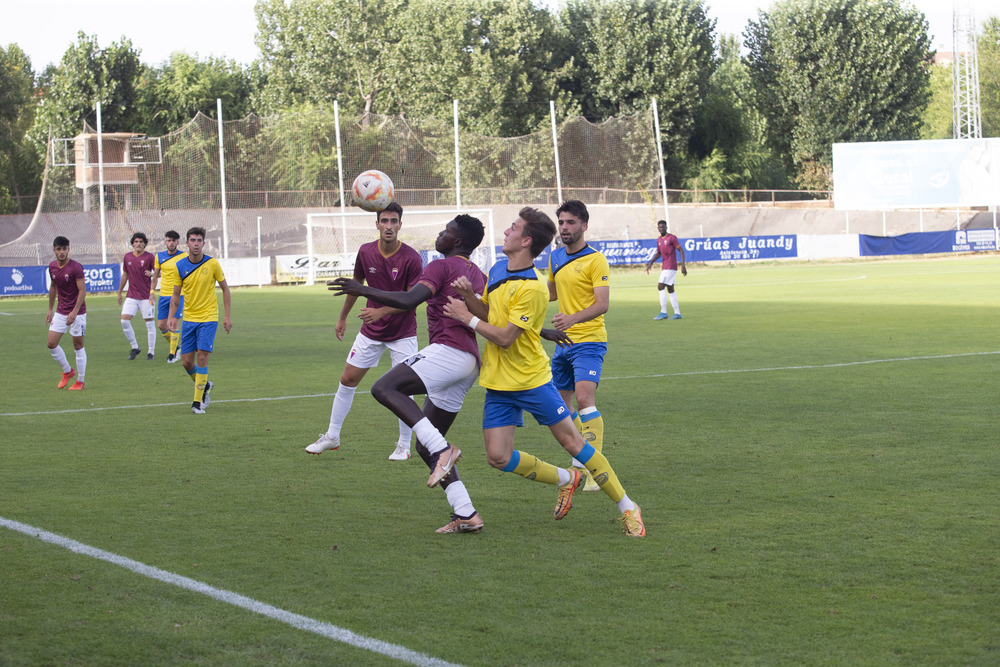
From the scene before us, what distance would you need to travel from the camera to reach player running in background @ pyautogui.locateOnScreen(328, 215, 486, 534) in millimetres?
6527

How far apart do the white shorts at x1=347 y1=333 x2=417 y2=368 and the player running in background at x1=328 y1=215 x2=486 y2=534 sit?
2.22 meters

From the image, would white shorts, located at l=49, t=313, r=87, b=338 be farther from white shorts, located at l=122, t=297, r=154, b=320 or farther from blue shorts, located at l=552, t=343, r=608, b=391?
blue shorts, located at l=552, t=343, r=608, b=391

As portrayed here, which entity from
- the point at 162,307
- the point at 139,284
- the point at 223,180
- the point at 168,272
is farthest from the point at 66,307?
the point at 223,180

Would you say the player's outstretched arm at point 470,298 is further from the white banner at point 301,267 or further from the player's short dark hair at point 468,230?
the white banner at point 301,267

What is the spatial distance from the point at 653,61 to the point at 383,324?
59.5m

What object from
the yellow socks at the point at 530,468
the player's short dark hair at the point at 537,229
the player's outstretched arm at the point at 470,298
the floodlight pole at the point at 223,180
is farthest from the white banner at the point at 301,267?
the player's short dark hair at the point at 537,229

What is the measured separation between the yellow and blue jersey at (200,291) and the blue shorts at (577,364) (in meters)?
5.41

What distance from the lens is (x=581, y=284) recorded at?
8.38 meters

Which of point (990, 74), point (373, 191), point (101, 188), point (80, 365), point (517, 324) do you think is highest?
point (990, 74)

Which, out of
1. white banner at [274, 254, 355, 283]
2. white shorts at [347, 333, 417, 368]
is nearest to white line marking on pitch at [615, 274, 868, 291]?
white banner at [274, 254, 355, 283]

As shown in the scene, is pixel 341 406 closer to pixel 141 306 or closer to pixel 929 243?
pixel 141 306

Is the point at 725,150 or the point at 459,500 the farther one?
the point at 725,150

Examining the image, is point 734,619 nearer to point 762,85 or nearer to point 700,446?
point 700,446

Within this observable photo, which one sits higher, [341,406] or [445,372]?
[445,372]
